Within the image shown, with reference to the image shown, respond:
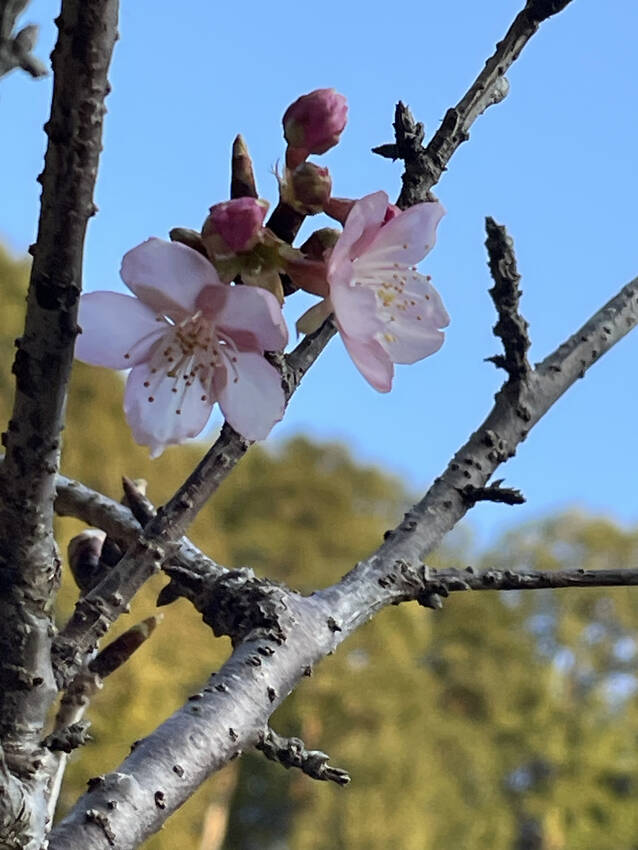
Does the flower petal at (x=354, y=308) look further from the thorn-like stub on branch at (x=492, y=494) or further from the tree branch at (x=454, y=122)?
the thorn-like stub on branch at (x=492, y=494)

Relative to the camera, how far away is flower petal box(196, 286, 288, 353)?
0.67 metres

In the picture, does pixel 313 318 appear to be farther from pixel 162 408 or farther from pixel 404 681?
pixel 404 681

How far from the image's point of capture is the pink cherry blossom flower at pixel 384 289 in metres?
0.71

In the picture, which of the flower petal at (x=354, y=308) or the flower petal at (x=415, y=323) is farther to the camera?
the flower petal at (x=415, y=323)

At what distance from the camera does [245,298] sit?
0.67m

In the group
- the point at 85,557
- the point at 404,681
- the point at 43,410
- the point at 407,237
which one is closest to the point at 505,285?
the point at 407,237

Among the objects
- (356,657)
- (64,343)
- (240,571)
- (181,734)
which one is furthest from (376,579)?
(356,657)

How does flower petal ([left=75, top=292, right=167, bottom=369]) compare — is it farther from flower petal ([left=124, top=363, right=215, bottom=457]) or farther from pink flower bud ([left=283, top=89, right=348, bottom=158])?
pink flower bud ([left=283, top=89, right=348, bottom=158])

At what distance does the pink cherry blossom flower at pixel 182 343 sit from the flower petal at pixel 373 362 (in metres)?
0.06

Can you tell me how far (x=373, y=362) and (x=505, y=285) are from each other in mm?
565

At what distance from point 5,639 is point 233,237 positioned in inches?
12.4

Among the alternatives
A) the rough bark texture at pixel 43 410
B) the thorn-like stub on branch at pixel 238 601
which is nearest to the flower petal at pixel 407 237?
the rough bark texture at pixel 43 410

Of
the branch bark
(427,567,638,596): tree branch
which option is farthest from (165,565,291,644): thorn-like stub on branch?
the branch bark

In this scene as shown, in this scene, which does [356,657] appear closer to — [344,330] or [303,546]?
[303,546]
